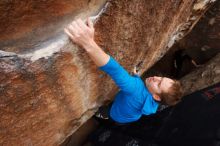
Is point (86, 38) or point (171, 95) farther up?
point (86, 38)

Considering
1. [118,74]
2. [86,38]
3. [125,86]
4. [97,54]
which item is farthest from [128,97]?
[86,38]

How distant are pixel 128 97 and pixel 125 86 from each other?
0.23 m

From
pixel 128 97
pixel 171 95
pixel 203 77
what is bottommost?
pixel 203 77

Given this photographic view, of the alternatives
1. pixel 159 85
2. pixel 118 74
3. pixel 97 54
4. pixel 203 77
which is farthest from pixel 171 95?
pixel 203 77

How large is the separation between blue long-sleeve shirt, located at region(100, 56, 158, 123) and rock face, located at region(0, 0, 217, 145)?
0.42 ft

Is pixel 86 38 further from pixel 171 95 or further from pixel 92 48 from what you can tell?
pixel 171 95

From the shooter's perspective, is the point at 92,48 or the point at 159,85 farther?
the point at 159,85

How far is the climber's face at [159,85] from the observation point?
2482 millimetres

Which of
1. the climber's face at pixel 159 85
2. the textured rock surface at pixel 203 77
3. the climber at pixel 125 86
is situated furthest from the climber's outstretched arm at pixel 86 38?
the textured rock surface at pixel 203 77

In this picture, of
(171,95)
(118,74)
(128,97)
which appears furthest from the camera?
(171,95)

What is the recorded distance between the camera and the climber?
1924mm

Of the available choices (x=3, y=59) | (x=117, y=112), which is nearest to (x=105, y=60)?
(x=3, y=59)

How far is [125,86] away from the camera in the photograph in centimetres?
215

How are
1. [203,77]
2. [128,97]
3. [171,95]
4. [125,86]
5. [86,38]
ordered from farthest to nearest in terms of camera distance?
[203,77], [171,95], [128,97], [125,86], [86,38]
